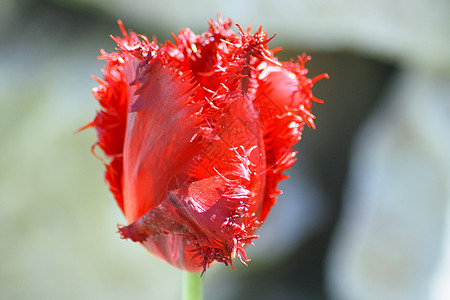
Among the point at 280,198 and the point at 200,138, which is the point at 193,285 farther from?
the point at 280,198

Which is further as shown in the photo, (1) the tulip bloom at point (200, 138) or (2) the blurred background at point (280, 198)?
(2) the blurred background at point (280, 198)

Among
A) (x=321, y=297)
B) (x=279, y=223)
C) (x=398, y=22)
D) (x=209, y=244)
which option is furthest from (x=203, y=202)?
(x=321, y=297)

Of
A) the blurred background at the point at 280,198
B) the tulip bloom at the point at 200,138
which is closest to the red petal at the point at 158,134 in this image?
the tulip bloom at the point at 200,138

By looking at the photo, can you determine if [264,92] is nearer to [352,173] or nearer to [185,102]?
[185,102]

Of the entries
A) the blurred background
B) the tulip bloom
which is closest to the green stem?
the tulip bloom

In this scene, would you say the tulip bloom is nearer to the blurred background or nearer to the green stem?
the green stem

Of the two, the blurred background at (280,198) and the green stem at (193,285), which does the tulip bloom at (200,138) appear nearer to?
the green stem at (193,285)
